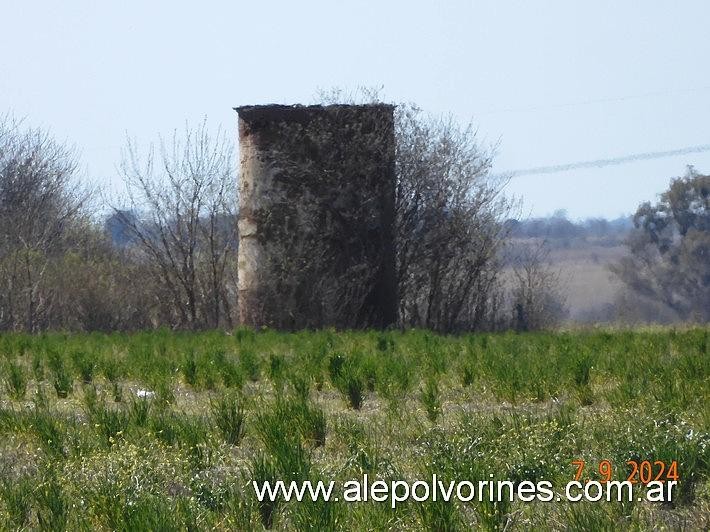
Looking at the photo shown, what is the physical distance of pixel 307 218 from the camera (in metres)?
19.3

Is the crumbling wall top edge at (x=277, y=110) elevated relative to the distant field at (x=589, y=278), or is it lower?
elevated

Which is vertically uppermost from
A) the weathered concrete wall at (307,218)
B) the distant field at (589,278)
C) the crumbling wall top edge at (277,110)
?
the crumbling wall top edge at (277,110)

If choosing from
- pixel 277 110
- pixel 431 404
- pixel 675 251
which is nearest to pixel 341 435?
pixel 431 404

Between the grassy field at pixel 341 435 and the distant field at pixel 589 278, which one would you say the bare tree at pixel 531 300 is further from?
the distant field at pixel 589 278

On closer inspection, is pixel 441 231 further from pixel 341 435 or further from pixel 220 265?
pixel 341 435

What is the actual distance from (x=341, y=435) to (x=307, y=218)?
1284 cm

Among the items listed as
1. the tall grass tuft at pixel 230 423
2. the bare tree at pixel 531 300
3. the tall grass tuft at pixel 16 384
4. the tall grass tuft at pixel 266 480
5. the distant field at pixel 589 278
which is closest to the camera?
the tall grass tuft at pixel 266 480

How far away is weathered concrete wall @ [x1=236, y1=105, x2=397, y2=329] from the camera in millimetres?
19281

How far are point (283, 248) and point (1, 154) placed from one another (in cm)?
1690

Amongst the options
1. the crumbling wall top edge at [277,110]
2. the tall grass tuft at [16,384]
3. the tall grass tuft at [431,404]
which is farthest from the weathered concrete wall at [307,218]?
the tall grass tuft at [431,404]

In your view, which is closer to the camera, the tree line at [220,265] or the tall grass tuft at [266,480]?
the tall grass tuft at [266,480]

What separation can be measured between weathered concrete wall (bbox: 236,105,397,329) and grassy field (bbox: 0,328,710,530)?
27.9 ft

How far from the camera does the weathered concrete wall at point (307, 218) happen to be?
19.3 metres

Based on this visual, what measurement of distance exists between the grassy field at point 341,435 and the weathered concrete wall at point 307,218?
27.9 ft
